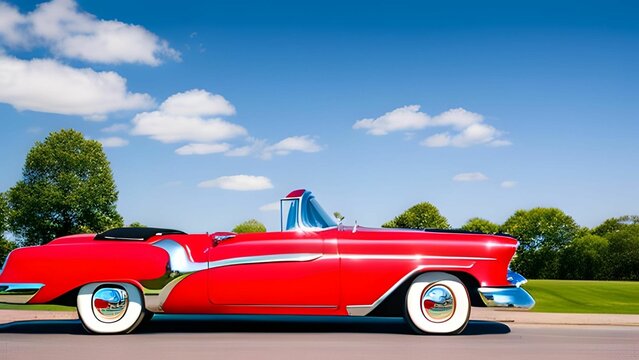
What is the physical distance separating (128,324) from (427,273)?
3607mm

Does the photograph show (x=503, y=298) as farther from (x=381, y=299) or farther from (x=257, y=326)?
(x=257, y=326)

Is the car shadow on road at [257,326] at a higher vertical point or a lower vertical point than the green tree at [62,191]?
lower

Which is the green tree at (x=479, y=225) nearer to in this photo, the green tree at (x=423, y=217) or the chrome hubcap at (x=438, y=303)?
the green tree at (x=423, y=217)

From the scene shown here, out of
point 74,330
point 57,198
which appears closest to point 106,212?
point 57,198

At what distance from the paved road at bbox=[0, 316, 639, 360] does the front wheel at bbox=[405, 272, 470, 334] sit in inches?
7.7

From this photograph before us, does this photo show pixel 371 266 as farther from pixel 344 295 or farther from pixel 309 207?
pixel 309 207

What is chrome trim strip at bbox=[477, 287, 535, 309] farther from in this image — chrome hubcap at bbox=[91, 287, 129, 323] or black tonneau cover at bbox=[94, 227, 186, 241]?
chrome hubcap at bbox=[91, 287, 129, 323]

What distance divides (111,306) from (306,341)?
2.51 metres

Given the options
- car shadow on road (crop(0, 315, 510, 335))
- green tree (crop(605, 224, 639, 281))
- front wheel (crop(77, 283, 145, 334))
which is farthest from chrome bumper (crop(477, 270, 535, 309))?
green tree (crop(605, 224, 639, 281))

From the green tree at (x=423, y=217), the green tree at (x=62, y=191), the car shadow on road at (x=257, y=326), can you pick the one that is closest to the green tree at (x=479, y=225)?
the green tree at (x=423, y=217)

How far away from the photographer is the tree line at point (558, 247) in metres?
81.6

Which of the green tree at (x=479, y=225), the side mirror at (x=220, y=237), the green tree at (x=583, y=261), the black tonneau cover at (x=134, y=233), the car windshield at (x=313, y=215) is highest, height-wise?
the green tree at (x=479, y=225)

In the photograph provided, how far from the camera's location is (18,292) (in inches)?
350

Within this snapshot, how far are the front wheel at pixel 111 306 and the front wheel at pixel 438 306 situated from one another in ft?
10.6
